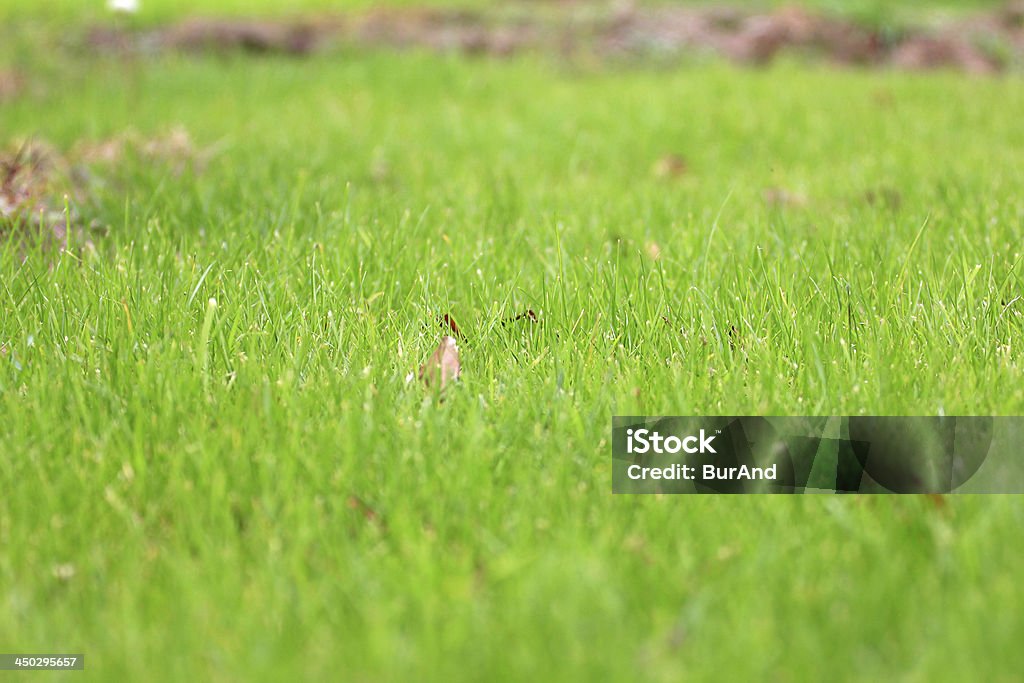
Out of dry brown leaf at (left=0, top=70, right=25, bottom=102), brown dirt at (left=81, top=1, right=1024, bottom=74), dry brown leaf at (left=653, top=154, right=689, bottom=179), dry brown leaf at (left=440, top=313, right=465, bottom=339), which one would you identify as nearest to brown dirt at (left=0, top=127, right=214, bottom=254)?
dry brown leaf at (left=440, top=313, right=465, bottom=339)

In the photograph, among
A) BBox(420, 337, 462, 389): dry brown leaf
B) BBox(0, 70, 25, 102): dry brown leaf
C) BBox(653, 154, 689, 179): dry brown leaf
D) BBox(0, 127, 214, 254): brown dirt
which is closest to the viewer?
BBox(420, 337, 462, 389): dry brown leaf

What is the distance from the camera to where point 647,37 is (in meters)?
8.55

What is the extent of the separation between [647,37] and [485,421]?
7.38 meters

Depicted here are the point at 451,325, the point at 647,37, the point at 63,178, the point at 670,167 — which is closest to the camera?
the point at 451,325

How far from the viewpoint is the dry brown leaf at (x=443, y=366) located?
2164mm

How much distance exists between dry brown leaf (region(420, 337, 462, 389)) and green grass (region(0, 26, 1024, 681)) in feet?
0.21

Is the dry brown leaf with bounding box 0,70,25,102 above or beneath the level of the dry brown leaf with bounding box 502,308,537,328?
above

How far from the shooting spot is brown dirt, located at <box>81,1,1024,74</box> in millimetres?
8281

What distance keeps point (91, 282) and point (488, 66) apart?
5.40 meters

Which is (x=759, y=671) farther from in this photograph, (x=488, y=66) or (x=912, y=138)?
(x=488, y=66)

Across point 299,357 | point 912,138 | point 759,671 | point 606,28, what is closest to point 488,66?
point 606,28

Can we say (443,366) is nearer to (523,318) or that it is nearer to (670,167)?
(523,318)

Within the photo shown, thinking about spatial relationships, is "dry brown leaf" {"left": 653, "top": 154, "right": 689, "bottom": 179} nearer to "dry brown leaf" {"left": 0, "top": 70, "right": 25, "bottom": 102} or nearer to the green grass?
the green grass

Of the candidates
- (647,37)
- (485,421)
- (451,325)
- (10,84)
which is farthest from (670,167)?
(10,84)
